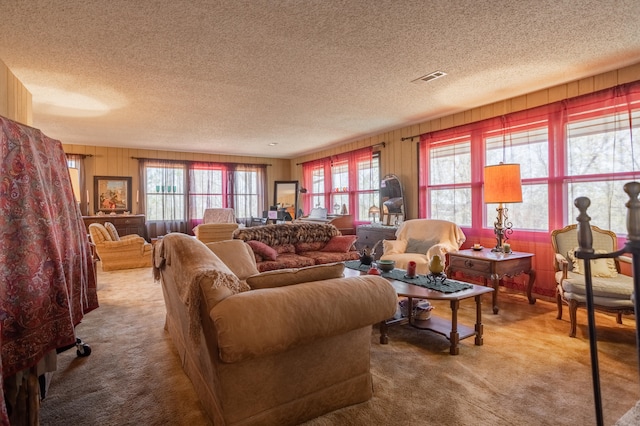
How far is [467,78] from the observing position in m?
3.57

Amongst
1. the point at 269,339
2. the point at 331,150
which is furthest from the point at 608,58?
the point at 331,150

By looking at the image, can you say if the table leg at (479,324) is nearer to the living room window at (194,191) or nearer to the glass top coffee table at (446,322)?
the glass top coffee table at (446,322)

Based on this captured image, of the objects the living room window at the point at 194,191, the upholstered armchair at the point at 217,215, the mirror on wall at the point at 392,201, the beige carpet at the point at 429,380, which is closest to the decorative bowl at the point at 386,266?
the beige carpet at the point at 429,380

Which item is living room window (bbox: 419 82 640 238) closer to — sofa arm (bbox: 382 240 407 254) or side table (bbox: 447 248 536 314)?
side table (bbox: 447 248 536 314)

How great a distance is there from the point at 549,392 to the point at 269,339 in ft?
5.77

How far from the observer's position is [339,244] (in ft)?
→ 15.4

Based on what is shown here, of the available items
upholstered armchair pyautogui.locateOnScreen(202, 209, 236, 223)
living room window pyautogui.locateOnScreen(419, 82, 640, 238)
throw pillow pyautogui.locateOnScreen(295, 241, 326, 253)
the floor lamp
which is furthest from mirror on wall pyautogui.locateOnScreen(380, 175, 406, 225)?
upholstered armchair pyautogui.locateOnScreen(202, 209, 236, 223)

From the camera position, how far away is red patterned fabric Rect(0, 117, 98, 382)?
1.34 m

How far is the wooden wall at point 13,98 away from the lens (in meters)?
3.14

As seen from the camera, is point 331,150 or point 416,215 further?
point 331,150

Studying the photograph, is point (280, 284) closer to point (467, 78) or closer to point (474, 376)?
point (474, 376)

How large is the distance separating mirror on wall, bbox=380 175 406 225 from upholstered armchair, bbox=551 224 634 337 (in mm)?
2475

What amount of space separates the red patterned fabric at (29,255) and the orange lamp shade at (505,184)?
3.84 m

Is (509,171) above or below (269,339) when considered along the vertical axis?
above
